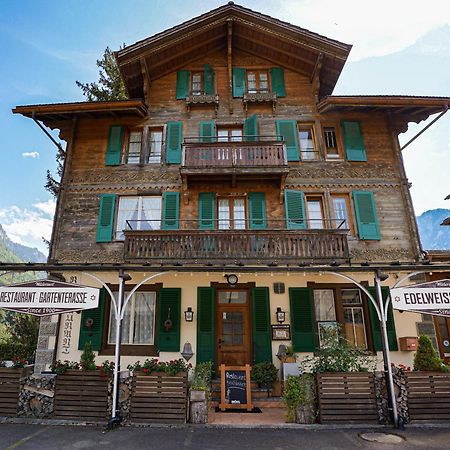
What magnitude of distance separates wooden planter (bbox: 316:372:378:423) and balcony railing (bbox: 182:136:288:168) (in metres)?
7.05

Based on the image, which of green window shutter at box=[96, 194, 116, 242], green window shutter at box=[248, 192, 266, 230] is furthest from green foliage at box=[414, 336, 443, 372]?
green window shutter at box=[96, 194, 116, 242]

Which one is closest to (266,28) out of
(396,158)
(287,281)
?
(396,158)

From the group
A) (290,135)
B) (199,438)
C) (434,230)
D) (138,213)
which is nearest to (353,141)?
(290,135)

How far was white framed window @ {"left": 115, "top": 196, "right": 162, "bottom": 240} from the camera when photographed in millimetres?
12133

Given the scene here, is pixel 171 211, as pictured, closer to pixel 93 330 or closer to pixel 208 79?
pixel 93 330

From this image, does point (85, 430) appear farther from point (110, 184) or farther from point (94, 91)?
point (94, 91)

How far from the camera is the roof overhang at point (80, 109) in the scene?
12.5 metres

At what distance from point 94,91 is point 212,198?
11.9 m

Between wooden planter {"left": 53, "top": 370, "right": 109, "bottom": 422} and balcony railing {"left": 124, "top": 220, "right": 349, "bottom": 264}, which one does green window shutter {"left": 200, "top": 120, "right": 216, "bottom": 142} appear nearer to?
balcony railing {"left": 124, "top": 220, "right": 349, "bottom": 264}

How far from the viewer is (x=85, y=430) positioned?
7121mm

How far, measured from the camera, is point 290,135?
13.0m

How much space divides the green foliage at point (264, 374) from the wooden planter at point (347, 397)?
2.58m

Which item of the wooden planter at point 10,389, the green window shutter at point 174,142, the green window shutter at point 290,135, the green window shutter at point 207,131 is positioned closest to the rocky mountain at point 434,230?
the green window shutter at point 290,135

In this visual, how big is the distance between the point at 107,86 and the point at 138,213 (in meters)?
11.1
